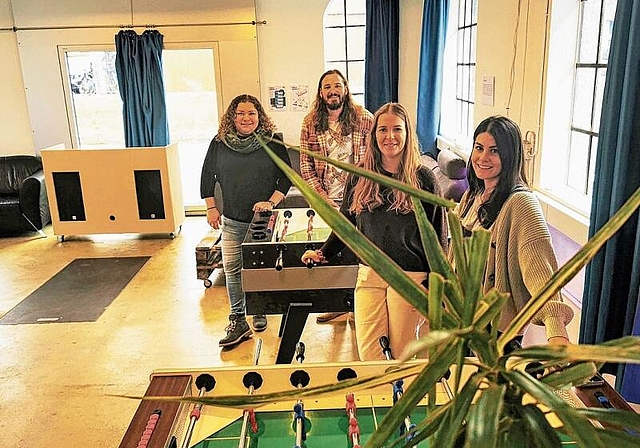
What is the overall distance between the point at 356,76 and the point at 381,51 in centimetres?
63

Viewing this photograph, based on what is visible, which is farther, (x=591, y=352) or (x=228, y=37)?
(x=228, y=37)

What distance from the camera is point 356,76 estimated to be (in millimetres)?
6812

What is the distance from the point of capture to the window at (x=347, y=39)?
660 centimetres

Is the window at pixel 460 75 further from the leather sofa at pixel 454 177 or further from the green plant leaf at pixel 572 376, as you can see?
the green plant leaf at pixel 572 376

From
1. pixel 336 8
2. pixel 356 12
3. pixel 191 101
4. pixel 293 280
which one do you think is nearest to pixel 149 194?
pixel 191 101

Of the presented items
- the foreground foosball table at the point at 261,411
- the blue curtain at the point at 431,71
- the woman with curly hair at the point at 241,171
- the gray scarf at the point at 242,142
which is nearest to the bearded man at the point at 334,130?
the woman with curly hair at the point at 241,171

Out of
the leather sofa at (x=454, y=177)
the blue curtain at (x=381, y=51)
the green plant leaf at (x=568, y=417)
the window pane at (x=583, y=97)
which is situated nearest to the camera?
the green plant leaf at (x=568, y=417)

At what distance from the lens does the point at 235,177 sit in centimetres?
346

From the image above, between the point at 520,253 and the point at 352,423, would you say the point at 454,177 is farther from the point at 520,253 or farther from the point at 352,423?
the point at 352,423

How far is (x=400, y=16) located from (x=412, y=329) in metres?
4.74

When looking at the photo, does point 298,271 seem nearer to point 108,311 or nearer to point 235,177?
point 235,177

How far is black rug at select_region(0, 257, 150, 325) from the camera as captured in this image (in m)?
4.22

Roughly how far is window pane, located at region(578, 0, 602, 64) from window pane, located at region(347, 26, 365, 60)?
377 centimetres

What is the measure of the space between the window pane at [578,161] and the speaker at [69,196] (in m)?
4.50
